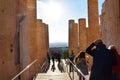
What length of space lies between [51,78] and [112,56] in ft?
29.0

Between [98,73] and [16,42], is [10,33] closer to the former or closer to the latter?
[16,42]

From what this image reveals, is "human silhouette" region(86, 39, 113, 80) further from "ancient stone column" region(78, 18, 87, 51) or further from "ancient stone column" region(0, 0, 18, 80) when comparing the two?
"ancient stone column" region(78, 18, 87, 51)

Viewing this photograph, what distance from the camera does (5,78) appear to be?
11.0 metres

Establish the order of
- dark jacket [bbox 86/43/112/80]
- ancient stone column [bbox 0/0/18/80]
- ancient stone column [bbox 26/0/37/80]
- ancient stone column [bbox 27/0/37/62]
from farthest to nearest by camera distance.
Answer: ancient stone column [bbox 27/0/37/62]
ancient stone column [bbox 26/0/37/80]
ancient stone column [bbox 0/0/18/80]
dark jacket [bbox 86/43/112/80]

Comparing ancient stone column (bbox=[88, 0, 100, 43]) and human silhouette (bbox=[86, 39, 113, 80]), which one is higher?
ancient stone column (bbox=[88, 0, 100, 43])

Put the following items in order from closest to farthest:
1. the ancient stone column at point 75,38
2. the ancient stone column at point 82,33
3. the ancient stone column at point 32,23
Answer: the ancient stone column at point 32,23 → the ancient stone column at point 82,33 → the ancient stone column at point 75,38

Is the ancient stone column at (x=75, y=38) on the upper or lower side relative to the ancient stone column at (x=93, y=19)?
lower

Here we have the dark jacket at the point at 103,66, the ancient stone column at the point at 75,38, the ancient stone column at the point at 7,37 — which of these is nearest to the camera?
the dark jacket at the point at 103,66

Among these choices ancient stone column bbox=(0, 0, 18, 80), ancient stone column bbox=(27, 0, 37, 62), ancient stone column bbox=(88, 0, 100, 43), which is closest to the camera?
ancient stone column bbox=(0, 0, 18, 80)

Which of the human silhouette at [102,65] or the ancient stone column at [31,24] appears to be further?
the ancient stone column at [31,24]

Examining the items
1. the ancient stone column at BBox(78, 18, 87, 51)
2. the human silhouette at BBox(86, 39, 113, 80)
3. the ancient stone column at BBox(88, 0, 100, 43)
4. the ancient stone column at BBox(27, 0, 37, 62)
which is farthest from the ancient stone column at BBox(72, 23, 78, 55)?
the human silhouette at BBox(86, 39, 113, 80)

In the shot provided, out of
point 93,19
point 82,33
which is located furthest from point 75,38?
point 93,19

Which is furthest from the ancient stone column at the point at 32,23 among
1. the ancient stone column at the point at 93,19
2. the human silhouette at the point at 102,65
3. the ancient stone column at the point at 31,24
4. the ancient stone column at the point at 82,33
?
the ancient stone column at the point at 82,33

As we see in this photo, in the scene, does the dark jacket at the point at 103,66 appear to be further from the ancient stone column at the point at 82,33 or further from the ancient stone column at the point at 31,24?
the ancient stone column at the point at 82,33
